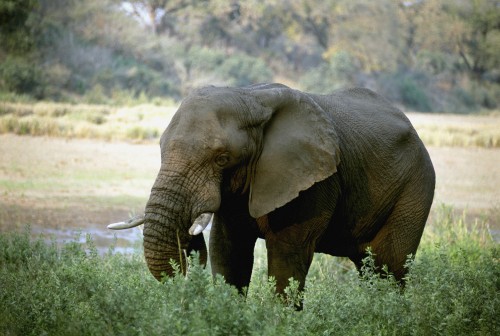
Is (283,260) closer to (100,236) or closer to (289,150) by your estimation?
(289,150)

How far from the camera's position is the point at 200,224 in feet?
15.7

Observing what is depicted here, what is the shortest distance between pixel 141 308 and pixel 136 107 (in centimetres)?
1123

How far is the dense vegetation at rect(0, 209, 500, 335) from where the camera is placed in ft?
14.1

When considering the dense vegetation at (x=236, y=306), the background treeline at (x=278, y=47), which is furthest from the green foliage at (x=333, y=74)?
the dense vegetation at (x=236, y=306)

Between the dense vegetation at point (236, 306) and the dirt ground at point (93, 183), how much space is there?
5.30m

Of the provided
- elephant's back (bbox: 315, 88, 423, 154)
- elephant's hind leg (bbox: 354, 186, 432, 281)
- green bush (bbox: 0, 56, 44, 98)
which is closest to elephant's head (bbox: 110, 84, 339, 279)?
elephant's back (bbox: 315, 88, 423, 154)

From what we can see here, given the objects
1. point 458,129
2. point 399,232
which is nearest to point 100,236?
point 399,232

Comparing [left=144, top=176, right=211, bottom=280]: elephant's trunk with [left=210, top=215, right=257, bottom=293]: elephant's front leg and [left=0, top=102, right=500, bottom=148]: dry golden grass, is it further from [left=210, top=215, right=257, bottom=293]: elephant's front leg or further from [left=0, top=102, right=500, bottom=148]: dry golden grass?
[left=0, top=102, right=500, bottom=148]: dry golden grass

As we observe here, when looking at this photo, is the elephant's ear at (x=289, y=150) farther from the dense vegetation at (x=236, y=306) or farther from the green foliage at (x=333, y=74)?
the green foliage at (x=333, y=74)

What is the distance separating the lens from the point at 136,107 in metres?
15.5

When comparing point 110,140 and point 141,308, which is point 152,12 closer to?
point 110,140

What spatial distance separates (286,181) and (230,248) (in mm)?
668

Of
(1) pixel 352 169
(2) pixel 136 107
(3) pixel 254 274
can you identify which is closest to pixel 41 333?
(1) pixel 352 169

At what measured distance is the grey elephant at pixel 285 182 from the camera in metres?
4.86
